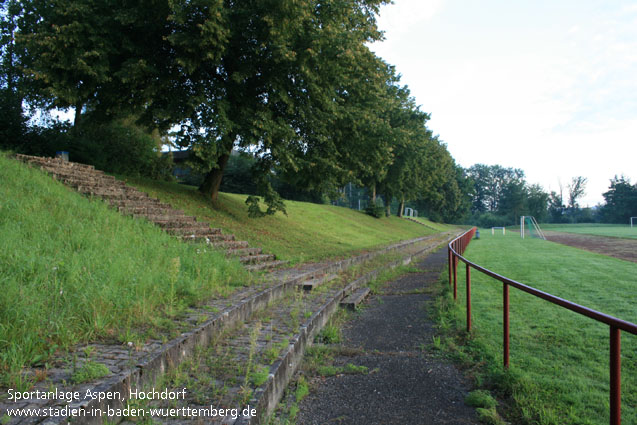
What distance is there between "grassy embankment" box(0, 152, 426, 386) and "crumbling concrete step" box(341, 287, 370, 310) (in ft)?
6.64

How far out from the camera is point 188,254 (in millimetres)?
7160

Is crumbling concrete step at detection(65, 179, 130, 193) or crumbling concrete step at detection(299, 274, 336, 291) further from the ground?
crumbling concrete step at detection(65, 179, 130, 193)

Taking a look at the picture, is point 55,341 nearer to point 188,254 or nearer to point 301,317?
point 301,317

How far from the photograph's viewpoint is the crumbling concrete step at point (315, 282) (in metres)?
8.05

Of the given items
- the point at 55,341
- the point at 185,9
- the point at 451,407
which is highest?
the point at 185,9

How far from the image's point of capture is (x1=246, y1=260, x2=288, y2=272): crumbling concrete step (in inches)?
348

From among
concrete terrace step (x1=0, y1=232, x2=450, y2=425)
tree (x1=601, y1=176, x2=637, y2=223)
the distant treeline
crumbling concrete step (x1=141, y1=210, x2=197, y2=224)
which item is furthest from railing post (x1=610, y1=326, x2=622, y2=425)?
tree (x1=601, y1=176, x2=637, y2=223)

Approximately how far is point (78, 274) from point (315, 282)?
191 inches

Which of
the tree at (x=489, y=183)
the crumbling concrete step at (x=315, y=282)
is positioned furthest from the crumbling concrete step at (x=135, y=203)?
the tree at (x=489, y=183)

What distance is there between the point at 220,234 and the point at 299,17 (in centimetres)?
716

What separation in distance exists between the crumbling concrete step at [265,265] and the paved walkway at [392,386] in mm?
3188

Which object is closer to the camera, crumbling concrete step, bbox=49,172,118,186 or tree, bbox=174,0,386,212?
crumbling concrete step, bbox=49,172,118,186

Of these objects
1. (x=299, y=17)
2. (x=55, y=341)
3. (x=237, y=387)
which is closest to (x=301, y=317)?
(x=237, y=387)

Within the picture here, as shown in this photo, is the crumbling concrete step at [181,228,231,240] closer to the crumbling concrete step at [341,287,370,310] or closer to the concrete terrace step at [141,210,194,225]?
the concrete terrace step at [141,210,194,225]
